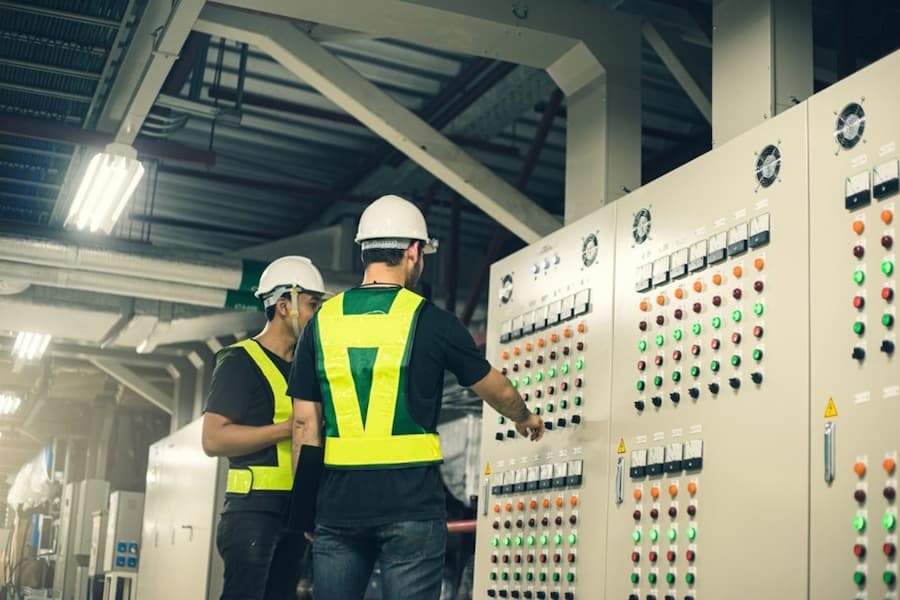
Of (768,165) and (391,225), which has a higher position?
(768,165)

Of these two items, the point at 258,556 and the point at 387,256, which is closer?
the point at 387,256

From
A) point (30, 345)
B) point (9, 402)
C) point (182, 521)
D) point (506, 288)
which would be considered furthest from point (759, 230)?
point (9, 402)

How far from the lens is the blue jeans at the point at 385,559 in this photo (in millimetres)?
3377

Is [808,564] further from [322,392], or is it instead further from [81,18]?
[81,18]

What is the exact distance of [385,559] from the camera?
342cm

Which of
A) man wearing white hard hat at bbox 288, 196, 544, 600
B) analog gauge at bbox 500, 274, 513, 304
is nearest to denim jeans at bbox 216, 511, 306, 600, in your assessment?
man wearing white hard hat at bbox 288, 196, 544, 600

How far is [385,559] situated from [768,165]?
1617 mm

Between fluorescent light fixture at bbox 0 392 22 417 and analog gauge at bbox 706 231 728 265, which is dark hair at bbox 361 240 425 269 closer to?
analog gauge at bbox 706 231 728 265

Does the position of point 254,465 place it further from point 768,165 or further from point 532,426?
point 768,165

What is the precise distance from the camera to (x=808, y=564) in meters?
3.18

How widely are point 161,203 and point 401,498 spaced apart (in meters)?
6.90

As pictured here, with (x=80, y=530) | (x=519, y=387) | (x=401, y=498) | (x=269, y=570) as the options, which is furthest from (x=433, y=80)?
(x=80, y=530)

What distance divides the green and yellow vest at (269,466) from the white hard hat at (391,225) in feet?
2.49

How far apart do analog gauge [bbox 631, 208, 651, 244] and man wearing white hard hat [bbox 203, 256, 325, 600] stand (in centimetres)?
135
